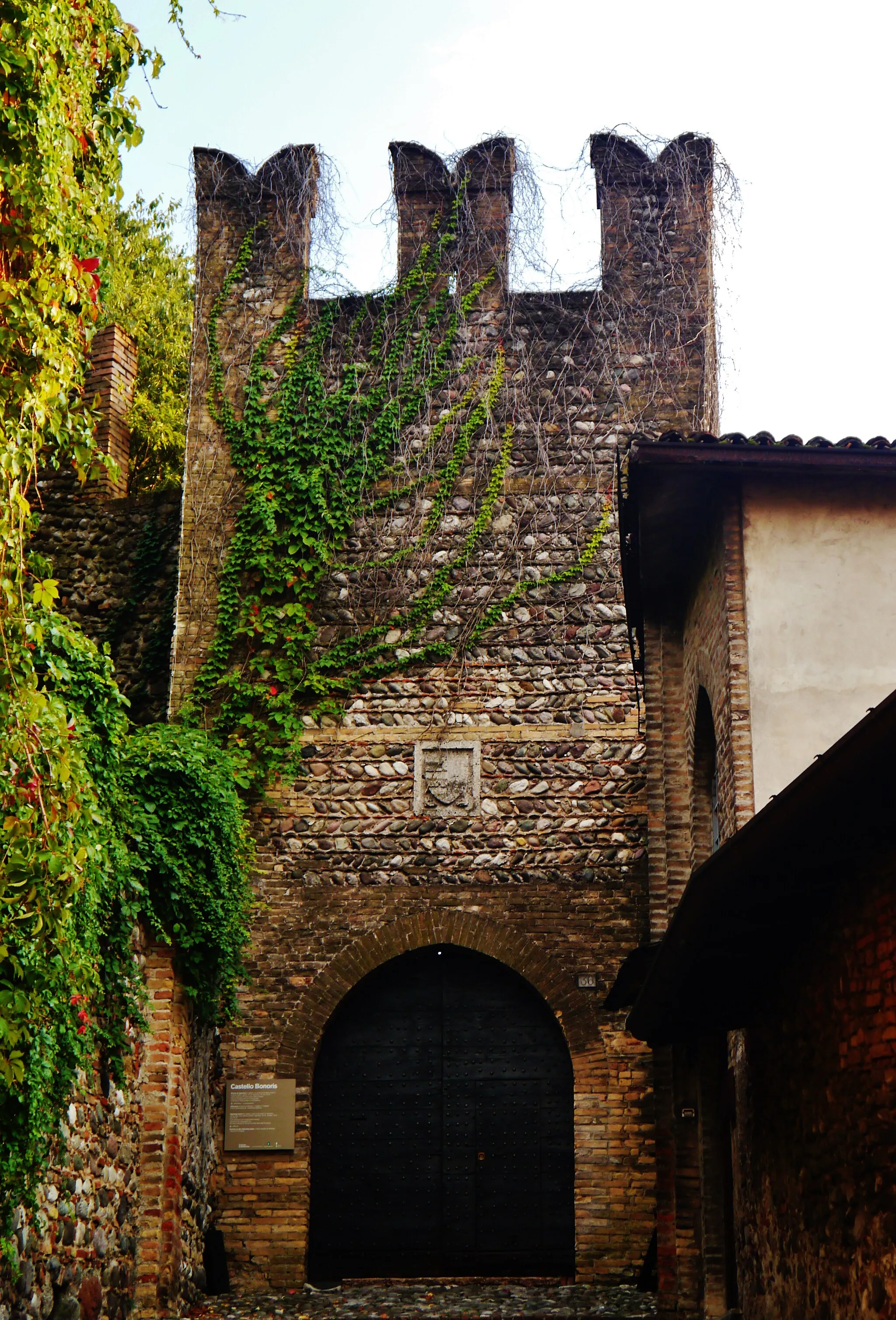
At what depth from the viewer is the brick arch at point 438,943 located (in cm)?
1054

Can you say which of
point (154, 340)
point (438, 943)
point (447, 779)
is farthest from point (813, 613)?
point (154, 340)

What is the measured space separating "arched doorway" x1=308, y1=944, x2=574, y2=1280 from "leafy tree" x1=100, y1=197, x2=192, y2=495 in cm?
1007

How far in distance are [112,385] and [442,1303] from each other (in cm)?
829

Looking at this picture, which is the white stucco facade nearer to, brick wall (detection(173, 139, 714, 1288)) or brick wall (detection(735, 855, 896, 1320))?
brick wall (detection(735, 855, 896, 1320))

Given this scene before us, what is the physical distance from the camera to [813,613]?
7.42m

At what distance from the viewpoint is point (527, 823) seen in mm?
11047

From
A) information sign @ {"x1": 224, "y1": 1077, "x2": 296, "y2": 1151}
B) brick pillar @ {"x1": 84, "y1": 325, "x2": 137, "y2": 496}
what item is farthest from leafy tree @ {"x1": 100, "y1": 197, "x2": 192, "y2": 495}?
information sign @ {"x1": 224, "y1": 1077, "x2": 296, "y2": 1151}

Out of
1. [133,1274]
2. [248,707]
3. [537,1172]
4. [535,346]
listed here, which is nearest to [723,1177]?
[537,1172]

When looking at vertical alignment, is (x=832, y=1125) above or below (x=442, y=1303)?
above

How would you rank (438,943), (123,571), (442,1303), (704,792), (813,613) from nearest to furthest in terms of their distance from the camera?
1. (813,613)
2. (704,792)
3. (442,1303)
4. (438,943)
5. (123,571)

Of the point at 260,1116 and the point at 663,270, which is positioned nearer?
the point at 260,1116

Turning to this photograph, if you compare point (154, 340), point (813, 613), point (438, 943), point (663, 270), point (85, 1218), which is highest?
point (154, 340)

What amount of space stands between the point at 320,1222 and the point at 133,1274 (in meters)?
2.41

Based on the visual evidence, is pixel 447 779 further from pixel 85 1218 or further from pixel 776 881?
pixel 776 881
